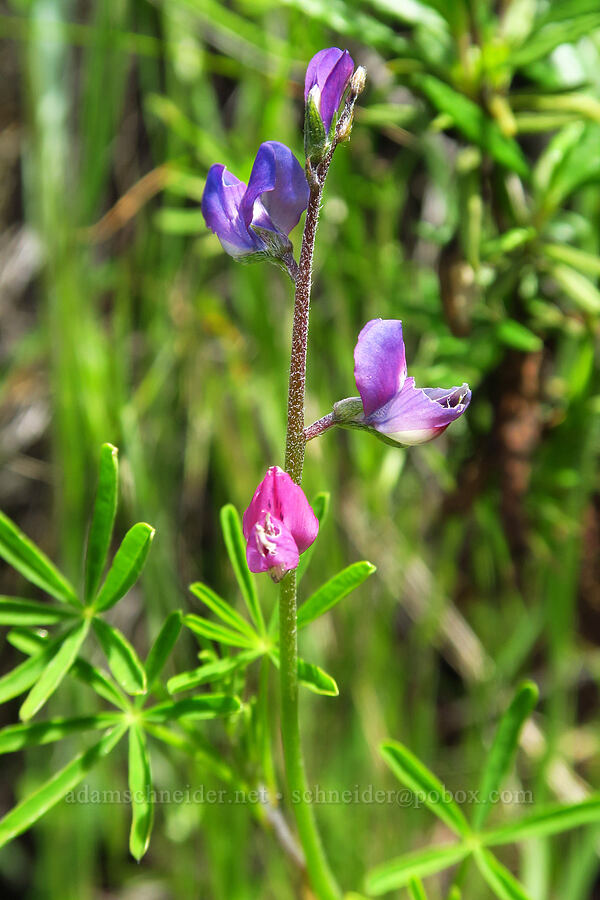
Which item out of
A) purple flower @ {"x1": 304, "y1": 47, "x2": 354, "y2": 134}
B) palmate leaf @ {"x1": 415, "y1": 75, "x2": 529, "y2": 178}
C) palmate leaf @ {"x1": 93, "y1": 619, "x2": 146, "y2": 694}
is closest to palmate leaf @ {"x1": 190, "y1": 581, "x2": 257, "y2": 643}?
palmate leaf @ {"x1": 93, "y1": 619, "x2": 146, "y2": 694}

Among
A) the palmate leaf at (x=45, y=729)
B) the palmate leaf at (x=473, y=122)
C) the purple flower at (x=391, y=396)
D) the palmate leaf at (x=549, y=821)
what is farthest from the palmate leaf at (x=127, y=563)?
the palmate leaf at (x=473, y=122)

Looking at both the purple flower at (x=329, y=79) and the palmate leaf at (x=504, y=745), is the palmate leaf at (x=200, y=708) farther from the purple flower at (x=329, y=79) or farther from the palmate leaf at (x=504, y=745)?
the purple flower at (x=329, y=79)

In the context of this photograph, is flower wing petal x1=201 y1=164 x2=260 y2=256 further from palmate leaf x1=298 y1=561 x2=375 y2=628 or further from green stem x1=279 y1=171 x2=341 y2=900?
palmate leaf x1=298 y1=561 x2=375 y2=628

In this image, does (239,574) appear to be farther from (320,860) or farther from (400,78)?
(400,78)

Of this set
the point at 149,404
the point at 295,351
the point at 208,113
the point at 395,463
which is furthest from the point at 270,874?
the point at 208,113

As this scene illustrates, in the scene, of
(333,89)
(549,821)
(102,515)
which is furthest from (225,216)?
(549,821)
